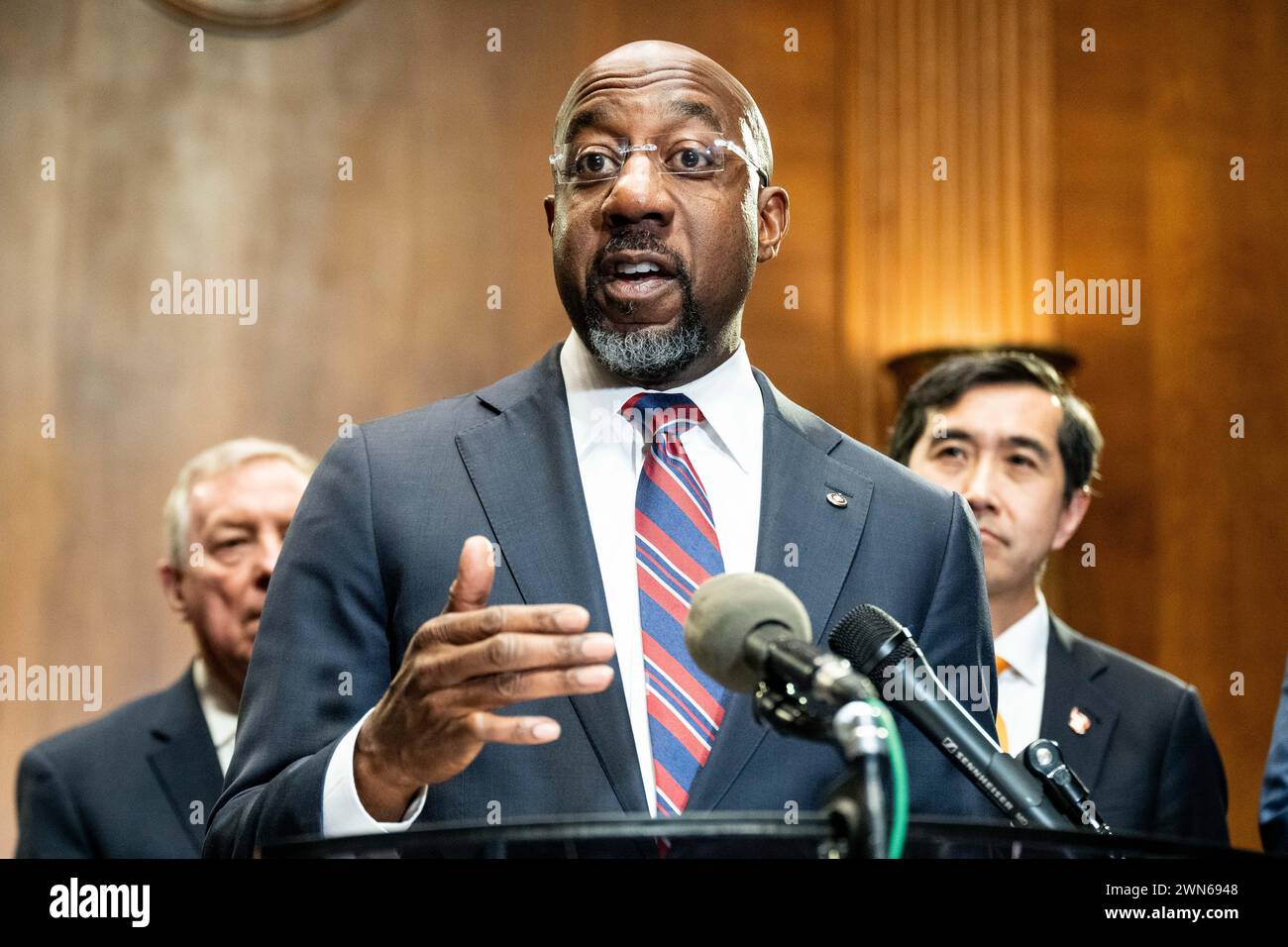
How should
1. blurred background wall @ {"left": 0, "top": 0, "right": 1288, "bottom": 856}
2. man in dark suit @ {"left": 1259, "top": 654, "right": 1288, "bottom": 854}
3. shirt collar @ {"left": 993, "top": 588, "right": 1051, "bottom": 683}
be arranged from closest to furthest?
man in dark suit @ {"left": 1259, "top": 654, "right": 1288, "bottom": 854}
shirt collar @ {"left": 993, "top": 588, "right": 1051, "bottom": 683}
blurred background wall @ {"left": 0, "top": 0, "right": 1288, "bottom": 856}

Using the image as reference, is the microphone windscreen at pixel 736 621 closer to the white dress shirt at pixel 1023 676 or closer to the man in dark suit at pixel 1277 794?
the man in dark suit at pixel 1277 794

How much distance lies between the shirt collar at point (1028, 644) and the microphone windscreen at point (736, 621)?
1964 mm

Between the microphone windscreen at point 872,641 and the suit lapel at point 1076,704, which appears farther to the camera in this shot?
the suit lapel at point 1076,704

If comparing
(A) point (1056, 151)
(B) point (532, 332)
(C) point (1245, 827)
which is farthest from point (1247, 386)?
(B) point (532, 332)

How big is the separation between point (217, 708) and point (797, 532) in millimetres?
1742

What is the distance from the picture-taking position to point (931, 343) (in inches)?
180

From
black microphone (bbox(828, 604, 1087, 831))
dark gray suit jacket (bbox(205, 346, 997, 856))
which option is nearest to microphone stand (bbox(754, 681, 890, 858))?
black microphone (bbox(828, 604, 1087, 831))

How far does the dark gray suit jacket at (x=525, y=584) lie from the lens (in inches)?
56.5

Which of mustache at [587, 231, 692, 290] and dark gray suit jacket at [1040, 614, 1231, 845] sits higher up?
mustache at [587, 231, 692, 290]

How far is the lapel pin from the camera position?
8.96ft

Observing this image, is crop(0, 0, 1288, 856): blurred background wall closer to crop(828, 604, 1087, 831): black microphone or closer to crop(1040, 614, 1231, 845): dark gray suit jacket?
crop(1040, 614, 1231, 845): dark gray suit jacket

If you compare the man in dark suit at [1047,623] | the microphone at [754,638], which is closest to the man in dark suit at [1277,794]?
the man in dark suit at [1047,623]

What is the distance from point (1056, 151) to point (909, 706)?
14.2ft

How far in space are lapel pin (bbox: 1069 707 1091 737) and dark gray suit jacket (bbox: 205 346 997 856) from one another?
3.84 ft
